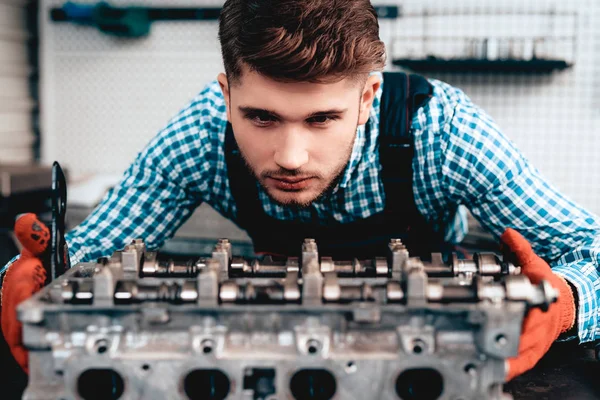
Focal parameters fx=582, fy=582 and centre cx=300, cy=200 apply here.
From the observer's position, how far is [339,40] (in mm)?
→ 1046

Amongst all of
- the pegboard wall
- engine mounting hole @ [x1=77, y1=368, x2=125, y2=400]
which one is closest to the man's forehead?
engine mounting hole @ [x1=77, y1=368, x2=125, y2=400]

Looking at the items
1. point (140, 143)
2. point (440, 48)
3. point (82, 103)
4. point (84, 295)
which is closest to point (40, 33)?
point (82, 103)

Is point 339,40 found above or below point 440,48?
below

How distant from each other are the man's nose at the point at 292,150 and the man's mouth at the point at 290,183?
0.05 m

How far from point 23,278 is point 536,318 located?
70 cm

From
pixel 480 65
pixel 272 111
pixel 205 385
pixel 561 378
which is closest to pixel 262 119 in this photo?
pixel 272 111

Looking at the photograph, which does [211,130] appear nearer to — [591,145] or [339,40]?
[339,40]

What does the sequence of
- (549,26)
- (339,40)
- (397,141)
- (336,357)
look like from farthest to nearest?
(549,26) → (397,141) → (339,40) → (336,357)

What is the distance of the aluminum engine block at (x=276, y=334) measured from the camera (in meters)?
0.66

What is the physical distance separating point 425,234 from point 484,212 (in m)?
0.20

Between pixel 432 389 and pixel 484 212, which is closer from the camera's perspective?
pixel 432 389

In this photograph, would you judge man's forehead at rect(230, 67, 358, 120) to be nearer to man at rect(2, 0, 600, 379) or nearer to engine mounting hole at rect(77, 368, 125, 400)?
man at rect(2, 0, 600, 379)

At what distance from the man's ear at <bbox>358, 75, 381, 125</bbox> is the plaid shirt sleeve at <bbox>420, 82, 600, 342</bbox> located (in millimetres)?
186

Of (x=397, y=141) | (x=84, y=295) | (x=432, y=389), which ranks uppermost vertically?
(x=397, y=141)
